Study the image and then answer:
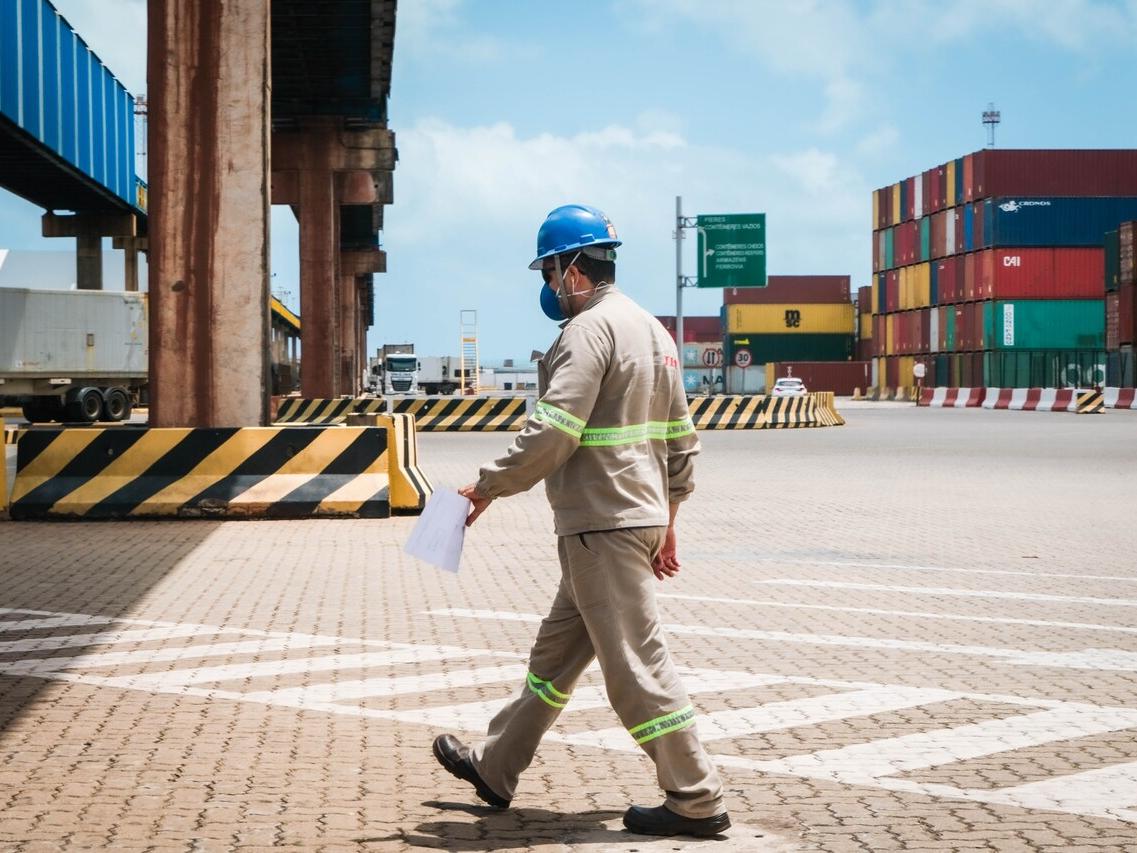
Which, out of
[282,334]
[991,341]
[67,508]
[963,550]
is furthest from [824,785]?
[282,334]

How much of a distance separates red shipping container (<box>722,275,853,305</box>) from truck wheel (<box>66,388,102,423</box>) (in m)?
80.2

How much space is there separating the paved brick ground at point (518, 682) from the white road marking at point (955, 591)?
5cm

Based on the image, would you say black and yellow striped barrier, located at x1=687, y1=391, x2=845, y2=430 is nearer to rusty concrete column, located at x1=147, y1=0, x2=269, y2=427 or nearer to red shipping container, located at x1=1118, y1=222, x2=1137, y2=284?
rusty concrete column, located at x1=147, y1=0, x2=269, y2=427

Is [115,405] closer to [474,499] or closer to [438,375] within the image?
[474,499]

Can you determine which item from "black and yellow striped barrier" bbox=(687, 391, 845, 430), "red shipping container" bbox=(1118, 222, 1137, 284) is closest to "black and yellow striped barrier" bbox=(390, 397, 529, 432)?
"black and yellow striped barrier" bbox=(687, 391, 845, 430)

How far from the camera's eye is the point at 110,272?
208 feet

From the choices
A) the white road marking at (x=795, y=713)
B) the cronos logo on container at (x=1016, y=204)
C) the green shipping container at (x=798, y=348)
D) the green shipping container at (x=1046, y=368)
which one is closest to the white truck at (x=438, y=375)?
the green shipping container at (x=798, y=348)

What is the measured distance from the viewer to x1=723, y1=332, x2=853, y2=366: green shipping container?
4727 inches

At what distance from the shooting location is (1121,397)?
5950cm

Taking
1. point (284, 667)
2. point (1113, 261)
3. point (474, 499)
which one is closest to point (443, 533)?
point (474, 499)

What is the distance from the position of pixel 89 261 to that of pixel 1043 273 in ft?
145

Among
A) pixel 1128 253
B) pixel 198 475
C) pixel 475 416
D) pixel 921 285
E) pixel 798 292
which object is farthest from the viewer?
pixel 798 292

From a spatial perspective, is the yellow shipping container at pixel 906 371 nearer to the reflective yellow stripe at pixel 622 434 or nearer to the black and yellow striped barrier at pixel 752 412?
the black and yellow striped barrier at pixel 752 412

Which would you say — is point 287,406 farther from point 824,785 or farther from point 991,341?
point 991,341
